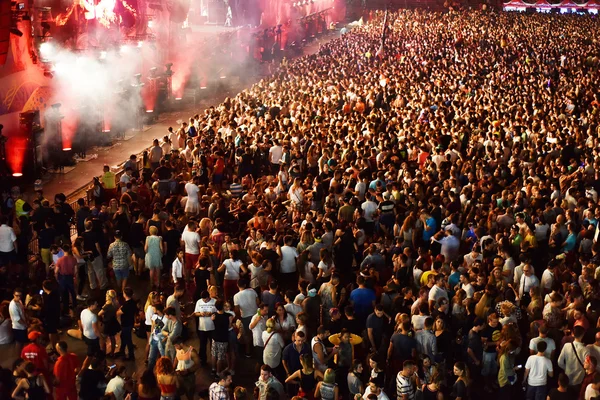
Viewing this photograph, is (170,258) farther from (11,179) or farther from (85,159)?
(85,159)

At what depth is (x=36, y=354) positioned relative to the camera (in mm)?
8953

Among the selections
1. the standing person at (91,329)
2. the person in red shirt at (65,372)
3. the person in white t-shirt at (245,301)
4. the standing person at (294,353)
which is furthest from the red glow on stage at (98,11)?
the standing person at (294,353)

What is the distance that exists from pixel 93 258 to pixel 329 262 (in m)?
3.66

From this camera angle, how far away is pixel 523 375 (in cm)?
984

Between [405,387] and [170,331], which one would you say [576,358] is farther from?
[170,331]

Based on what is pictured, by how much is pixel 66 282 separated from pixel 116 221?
64.8 inches

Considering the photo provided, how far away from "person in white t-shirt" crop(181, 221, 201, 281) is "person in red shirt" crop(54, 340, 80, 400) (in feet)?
11.9

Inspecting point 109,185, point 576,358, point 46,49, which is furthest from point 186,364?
point 46,49

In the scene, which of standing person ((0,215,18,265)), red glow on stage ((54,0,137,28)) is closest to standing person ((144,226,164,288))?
standing person ((0,215,18,265))

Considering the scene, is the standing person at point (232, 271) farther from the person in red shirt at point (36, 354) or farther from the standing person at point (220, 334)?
the person in red shirt at point (36, 354)

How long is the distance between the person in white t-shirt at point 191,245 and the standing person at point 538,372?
17.4 feet

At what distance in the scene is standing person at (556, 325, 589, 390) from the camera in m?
9.05

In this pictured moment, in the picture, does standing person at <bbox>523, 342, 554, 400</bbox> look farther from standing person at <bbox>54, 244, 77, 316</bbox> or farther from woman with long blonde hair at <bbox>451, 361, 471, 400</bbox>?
standing person at <bbox>54, 244, 77, 316</bbox>

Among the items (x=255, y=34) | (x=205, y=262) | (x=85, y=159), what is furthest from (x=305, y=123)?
(x=255, y=34)
